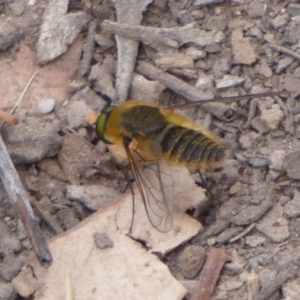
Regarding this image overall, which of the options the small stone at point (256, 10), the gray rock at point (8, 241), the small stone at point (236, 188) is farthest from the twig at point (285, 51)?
the gray rock at point (8, 241)

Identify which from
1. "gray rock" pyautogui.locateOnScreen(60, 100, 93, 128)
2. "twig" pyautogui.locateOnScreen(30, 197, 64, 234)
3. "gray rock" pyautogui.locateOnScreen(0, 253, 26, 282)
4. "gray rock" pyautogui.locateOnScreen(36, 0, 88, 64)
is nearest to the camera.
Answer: "gray rock" pyautogui.locateOnScreen(0, 253, 26, 282)

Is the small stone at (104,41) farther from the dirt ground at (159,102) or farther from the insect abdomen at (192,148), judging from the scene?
the insect abdomen at (192,148)

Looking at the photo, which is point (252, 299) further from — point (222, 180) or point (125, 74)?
point (125, 74)

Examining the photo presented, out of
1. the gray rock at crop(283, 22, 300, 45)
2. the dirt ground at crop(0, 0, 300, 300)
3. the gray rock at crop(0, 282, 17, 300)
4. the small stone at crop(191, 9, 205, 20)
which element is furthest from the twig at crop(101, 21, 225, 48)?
the gray rock at crop(0, 282, 17, 300)

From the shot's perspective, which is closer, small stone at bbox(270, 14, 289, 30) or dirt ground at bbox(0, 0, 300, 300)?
dirt ground at bbox(0, 0, 300, 300)

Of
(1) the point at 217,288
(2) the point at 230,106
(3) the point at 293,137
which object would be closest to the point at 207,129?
(2) the point at 230,106

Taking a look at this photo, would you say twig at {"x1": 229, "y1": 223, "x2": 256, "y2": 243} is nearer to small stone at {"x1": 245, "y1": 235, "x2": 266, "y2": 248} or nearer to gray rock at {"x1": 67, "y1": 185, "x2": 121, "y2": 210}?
small stone at {"x1": 245, "y1": 235, "x2": 266, "y2": 248}
